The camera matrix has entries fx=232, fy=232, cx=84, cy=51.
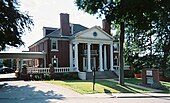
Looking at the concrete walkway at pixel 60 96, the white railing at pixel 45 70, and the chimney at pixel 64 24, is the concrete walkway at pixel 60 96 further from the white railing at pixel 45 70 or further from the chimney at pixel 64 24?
the chimney at pixel 64 24

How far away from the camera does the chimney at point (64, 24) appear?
36562 millimetres

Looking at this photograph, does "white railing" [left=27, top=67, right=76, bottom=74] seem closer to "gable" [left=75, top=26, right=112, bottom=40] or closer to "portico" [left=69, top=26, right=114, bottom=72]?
A: "portico" [left=69, top=26, right=114, bottom=72]

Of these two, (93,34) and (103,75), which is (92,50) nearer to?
(93,34)

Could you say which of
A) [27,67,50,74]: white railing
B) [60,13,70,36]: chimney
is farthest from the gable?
[27,67,50,74]: white railing

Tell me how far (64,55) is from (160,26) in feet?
49.4

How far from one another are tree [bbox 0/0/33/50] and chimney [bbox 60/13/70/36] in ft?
36.5

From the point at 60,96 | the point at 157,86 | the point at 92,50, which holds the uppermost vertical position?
the point at 92,50

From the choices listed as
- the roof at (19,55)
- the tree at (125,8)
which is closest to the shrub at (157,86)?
the tree at (125,8)

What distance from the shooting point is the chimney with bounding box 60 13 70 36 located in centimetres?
3656

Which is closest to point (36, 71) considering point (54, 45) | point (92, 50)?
point (54, 45)

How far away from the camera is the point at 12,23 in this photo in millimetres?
22891

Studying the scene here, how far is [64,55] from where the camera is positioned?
1438 inches

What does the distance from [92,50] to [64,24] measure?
21.3 feet

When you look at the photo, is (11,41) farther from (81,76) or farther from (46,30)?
(46,30)
